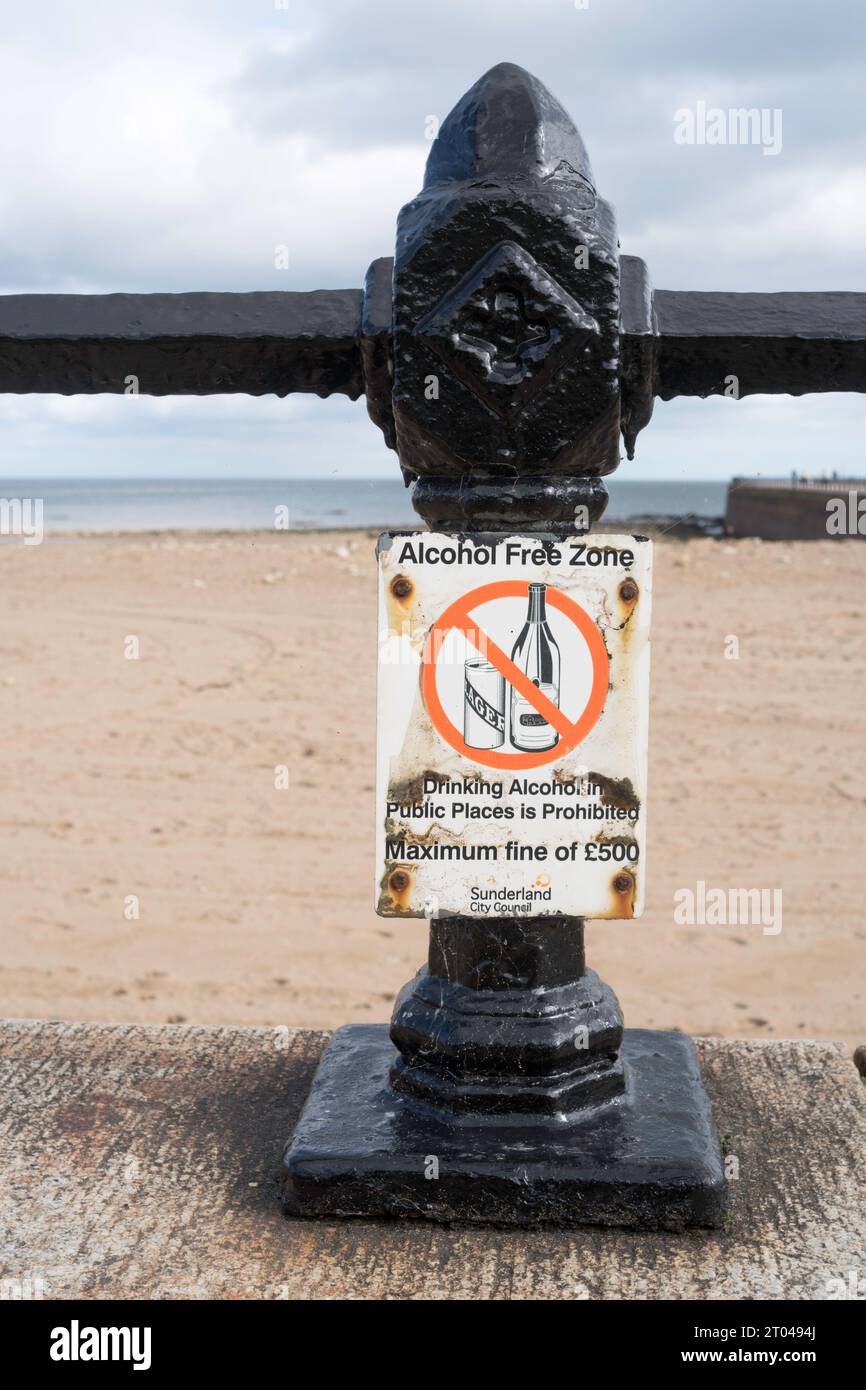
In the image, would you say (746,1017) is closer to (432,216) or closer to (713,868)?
(713,868)

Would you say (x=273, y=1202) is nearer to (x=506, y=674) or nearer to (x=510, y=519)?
(x=506, y=674)

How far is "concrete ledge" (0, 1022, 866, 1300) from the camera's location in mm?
1539

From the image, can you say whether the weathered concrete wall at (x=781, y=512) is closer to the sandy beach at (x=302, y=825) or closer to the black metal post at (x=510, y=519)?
the sandy beach at (x=302, y=825)

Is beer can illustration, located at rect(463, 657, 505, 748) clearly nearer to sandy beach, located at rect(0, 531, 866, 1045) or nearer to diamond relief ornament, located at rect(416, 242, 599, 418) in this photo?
diamond relief ornament, located at rect(416, 242, 599, 418)

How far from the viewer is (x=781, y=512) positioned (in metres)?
27.6

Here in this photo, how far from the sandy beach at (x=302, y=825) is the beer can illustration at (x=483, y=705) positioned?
135 centimetres

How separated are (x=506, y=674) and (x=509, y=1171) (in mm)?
657

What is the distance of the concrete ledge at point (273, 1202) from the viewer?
60.6 inches

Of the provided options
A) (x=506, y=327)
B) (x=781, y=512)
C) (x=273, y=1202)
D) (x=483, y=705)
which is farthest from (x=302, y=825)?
(x=781, y=512)

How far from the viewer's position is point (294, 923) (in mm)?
4379

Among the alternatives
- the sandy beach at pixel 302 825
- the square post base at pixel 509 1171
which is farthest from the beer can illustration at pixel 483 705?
the sandy beach at pixel 302 825

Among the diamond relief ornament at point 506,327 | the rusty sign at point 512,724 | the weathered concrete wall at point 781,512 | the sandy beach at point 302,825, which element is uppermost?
the weathered concrete wall at point 781,512

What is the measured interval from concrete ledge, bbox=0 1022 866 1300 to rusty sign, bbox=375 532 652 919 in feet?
1.44

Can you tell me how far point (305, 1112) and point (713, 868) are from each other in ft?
11.1
